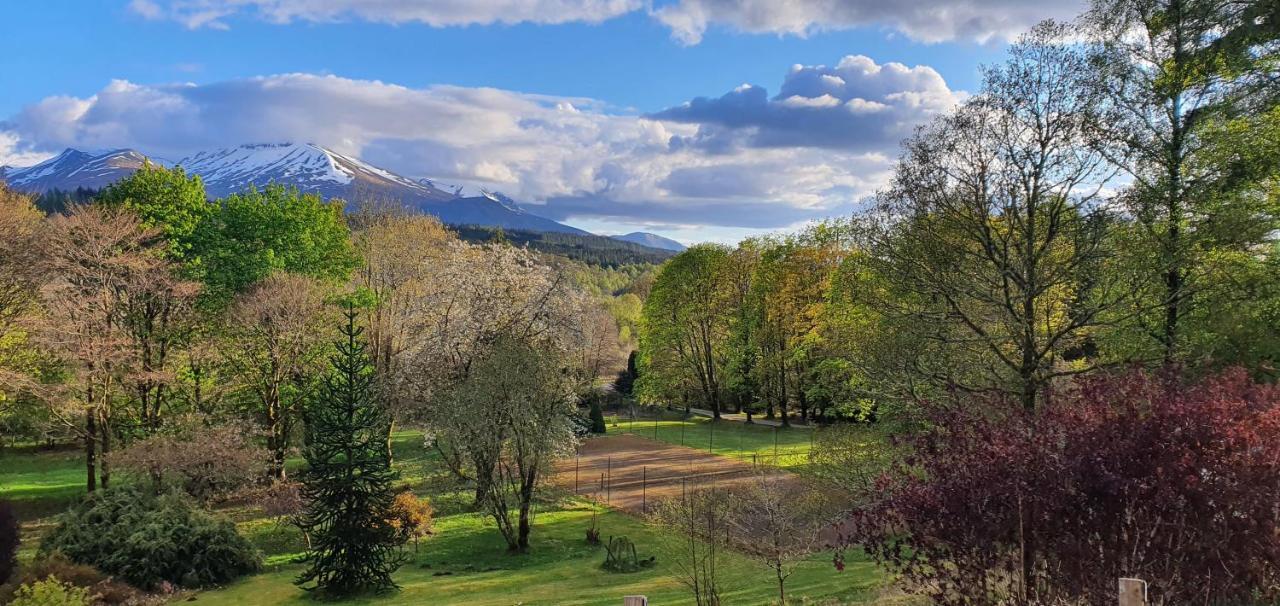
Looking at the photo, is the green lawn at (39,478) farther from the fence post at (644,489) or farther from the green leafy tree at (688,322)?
the green leafy tree at (688,322)

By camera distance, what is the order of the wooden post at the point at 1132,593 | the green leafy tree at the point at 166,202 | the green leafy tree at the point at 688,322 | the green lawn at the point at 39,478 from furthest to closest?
1. the green leafy tree at the point at 688,322
2. the green leafy tree at the point at 166,202
3. the green lawn at the point at 39,478
4. the wooden post at the point at 1132,593

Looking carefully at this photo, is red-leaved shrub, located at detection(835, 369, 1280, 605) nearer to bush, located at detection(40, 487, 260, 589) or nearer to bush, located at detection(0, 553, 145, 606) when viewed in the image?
bush, located at detection(0, 553, 145, 606)

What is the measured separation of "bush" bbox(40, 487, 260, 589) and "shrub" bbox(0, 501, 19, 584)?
860 millimetres

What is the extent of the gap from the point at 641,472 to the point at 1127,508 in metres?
24.8

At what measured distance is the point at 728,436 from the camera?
38.9 metres

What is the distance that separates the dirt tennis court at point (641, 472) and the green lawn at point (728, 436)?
129 centimetres

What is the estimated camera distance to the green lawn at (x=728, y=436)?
105 feet

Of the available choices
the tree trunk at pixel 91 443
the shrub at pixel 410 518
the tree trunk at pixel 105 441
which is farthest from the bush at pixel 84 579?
the tree trunk at pixel 91 443

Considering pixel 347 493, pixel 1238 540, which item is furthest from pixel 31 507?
pixel 1238 540

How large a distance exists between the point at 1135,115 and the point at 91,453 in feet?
108

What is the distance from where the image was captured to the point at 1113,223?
14742mm

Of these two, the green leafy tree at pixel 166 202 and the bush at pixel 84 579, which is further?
the green leafy tree at pixel 166 202

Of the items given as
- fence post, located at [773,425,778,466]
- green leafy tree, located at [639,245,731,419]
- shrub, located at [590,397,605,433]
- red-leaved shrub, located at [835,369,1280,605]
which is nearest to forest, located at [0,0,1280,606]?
red-leaved shrub, located at [835,369,1280,605]

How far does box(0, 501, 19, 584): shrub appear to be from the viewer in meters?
15.8
